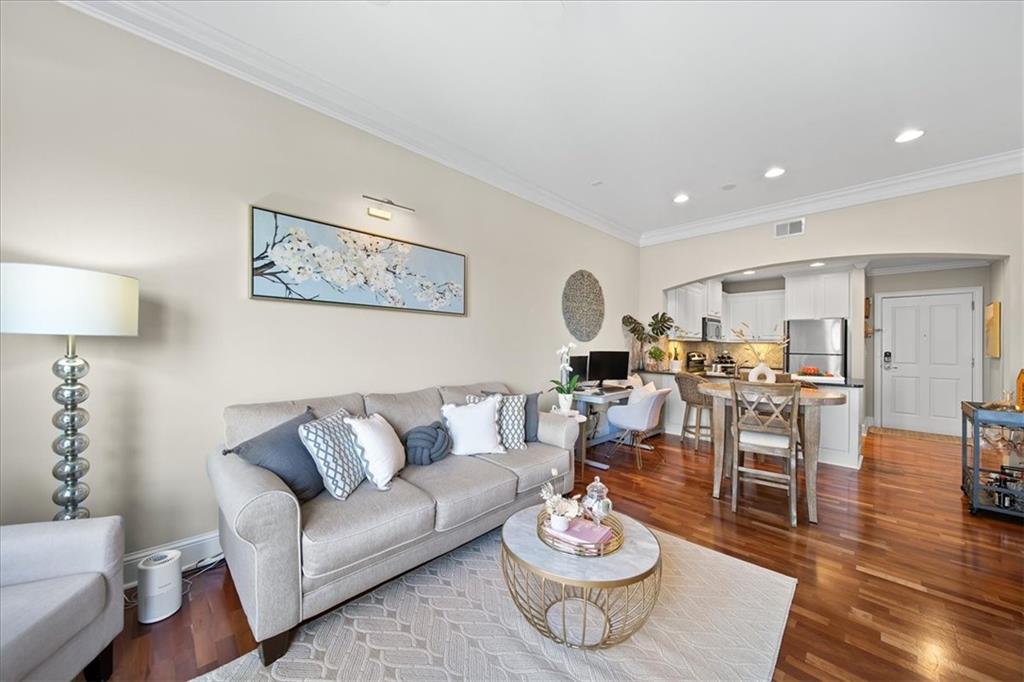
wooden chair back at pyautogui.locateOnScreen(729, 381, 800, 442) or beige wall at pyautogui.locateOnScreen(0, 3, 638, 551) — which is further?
wooden chair back at pyautogui.locateOnScreen(729, 381, 800, 442)

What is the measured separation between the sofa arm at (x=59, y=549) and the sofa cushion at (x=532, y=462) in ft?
5.65

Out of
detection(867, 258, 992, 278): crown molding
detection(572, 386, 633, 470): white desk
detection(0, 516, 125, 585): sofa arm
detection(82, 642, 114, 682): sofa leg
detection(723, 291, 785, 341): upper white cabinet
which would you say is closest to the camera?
detection(0, 516, 125, 585): sofa arm

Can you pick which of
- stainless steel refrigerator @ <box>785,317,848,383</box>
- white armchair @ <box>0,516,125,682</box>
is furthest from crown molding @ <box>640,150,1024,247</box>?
white armchair @ <box>0,516,125,682</box>

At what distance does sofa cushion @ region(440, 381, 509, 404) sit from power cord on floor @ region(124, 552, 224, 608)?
1.61 m

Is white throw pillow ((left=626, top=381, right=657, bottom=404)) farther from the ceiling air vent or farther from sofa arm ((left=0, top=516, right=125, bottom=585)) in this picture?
sofa arm ((left=0, top=516, right=125, bottom=585))

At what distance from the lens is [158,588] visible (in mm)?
1706

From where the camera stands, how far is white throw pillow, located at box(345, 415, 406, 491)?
6.80ft

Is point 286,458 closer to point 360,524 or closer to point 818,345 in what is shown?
point 360,524

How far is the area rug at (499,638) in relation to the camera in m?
1.48

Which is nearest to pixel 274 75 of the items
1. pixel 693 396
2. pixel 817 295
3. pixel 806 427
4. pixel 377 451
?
pixel 377 451

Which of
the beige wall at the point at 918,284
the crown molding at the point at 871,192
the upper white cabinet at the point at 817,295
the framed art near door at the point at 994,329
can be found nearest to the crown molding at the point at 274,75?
the crown molding at the point at 871,192

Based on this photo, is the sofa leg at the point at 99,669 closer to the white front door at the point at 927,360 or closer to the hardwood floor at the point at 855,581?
the hardwood floor at the point at 855,581

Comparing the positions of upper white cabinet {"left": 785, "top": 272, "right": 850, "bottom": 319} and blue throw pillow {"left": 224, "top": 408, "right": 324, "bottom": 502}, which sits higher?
upper white cabinet {"left": 785, "top": 272, "right": 850, "bottom": 319}

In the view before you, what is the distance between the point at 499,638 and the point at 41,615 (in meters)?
1.52
